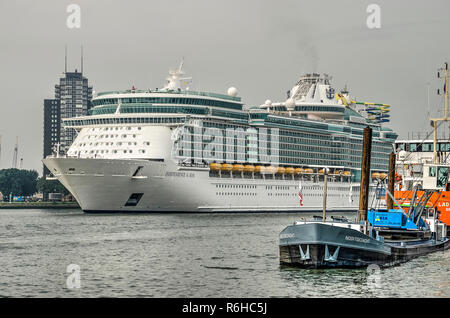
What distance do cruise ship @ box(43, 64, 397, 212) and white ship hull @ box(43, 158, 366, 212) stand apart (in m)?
0.12

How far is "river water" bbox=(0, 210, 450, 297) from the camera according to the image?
3294 cm

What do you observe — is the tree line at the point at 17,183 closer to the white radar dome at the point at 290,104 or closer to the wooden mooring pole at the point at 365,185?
the white radar dome at the point at 290,104

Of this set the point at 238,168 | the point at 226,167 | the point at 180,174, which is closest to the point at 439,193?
the point at 180,174

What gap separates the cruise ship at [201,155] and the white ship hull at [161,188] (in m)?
0.12

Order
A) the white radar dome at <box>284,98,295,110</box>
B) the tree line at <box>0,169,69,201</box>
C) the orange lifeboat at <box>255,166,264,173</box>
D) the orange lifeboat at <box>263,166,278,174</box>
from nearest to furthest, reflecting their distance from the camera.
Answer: the orange lifeboat at <box>255,166,264,173</box>
the orange lifeboat at <box>263,166,278,174</box>
the white radar dome at <box>284,98,295,110</box>
the tree line at <box>0,169,69,201</box>

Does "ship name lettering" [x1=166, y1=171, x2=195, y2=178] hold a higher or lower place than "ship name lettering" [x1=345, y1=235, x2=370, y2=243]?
higher

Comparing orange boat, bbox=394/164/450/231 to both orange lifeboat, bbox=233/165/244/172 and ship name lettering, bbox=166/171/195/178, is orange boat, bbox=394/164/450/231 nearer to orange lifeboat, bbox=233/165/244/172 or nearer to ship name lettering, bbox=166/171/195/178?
ship name lettering, bbox=166/171/195/178

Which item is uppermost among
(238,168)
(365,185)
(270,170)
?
(238,168)

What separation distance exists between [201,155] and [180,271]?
6316 cm

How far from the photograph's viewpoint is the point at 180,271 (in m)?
39.1

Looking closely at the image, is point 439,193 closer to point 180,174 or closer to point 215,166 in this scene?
point 180,174

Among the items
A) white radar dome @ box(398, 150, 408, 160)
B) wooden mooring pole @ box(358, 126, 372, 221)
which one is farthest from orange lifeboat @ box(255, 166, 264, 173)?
wooden mooring pole @ box(358, 126, 372, 221)

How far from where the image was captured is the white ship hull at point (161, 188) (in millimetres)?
87250
